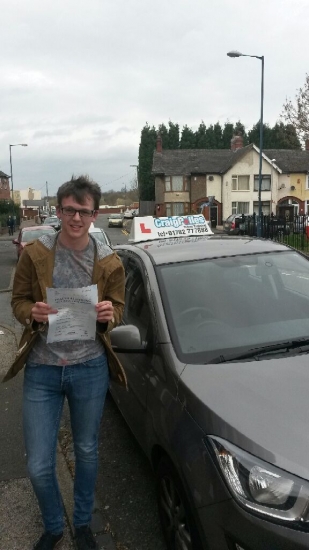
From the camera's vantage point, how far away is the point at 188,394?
2324 mm

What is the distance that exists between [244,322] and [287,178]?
48889 mm

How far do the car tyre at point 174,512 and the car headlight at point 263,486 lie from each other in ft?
1.31

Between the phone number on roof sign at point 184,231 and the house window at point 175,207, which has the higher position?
the house window at point 175,207

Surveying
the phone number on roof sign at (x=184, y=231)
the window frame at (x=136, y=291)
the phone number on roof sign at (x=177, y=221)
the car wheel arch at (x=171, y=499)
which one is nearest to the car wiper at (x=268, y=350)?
the window frame at (x=136, y=291)

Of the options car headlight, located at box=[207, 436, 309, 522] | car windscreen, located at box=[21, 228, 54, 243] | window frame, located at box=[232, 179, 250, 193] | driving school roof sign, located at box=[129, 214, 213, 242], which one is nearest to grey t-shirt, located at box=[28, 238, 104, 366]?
car headlight, located at box=[207, 436, 309, 522]

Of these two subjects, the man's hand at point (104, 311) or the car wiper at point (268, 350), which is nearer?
the man's hand at point (104, 311)

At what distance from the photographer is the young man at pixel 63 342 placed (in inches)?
94.4

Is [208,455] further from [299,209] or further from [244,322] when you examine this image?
[299,209]

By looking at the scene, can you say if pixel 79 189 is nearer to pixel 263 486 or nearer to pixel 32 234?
pixel 263 486

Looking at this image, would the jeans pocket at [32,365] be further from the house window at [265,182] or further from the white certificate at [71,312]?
the house window at [265,182]

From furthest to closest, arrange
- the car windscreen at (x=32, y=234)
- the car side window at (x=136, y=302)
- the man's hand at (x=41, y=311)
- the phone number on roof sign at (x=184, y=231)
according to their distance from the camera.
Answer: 1. the car windscreen at (x=32, y=234)
2. the phone number on roof sign at (x=184, y=231)
3. the car side window at (x=136, y=302)
4. the man's hand at (x=41, y=311)

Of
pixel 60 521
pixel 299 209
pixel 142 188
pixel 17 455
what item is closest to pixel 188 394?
pixel 60 521

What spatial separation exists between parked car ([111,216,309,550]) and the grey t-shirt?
0.47m

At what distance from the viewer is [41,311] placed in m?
2.31
